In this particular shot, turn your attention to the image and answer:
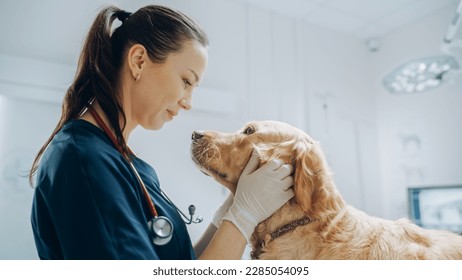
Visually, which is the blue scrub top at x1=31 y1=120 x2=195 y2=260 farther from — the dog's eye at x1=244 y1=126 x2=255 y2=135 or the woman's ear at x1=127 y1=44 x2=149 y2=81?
the dog's eye at x1=244 y1=126 x2=255 y2=135

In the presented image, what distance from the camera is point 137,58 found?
804mm

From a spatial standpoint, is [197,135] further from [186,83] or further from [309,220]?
[309,220]

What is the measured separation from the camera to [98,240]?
57 cm

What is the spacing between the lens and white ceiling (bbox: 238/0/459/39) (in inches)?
55.6

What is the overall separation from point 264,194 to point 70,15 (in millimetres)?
898

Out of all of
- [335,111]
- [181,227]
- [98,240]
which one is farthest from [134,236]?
[335,111]

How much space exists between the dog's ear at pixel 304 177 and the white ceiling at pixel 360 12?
2.83 ft

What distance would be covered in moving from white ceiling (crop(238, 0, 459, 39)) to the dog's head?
0.76 metres

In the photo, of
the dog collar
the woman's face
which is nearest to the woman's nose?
the woman's face

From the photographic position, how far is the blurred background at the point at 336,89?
4.02ft

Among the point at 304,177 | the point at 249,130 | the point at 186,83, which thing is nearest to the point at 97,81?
the point at 186,83

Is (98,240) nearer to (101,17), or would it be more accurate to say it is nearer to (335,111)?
(101,17)

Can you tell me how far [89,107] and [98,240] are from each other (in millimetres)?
335

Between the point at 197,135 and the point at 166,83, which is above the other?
the point at 166,83
